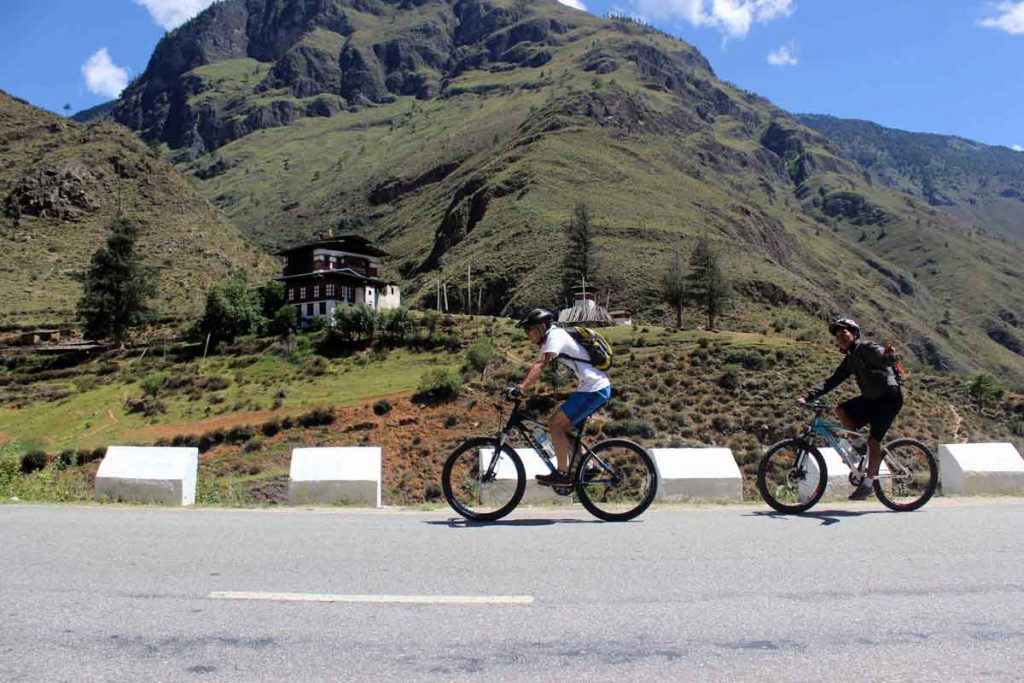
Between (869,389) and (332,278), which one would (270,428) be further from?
(869,389)

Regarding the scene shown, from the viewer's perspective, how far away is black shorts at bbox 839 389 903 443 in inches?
336

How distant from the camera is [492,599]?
16.8ft

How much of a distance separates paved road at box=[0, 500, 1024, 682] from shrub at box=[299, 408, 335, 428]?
128 ft

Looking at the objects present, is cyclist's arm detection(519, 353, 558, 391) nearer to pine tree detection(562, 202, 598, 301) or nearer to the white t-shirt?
the white t-shirt

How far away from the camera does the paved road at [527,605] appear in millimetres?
4086

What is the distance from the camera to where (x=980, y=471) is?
10273 millimetres

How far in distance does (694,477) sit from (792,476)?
137cm

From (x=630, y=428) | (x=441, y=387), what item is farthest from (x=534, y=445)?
(x=441, y=387)

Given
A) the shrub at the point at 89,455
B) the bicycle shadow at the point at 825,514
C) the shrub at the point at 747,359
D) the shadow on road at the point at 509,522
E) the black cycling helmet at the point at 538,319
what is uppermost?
the shrub at the point at 747,359

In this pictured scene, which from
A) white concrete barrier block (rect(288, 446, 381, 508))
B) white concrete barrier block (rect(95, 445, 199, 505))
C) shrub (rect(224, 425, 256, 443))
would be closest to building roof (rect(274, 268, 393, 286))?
shrub (rect(224, 425, 256, 443))

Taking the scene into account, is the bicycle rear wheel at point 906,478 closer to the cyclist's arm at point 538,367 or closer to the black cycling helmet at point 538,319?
the cyclist's arm at point 538,367

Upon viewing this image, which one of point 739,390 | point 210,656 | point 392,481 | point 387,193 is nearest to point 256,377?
point 392,481

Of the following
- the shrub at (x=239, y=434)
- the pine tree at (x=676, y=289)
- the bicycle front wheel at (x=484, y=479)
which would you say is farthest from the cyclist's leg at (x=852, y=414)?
the pine tree at (x=676, y=289)

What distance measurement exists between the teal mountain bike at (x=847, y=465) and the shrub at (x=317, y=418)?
39912mm
